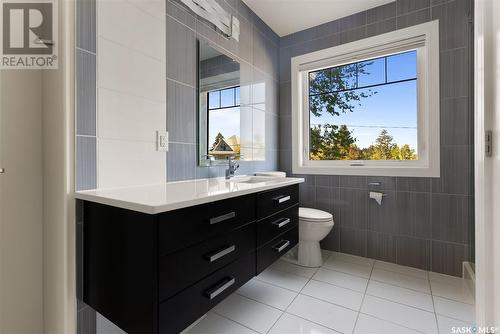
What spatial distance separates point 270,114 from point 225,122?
2.79ft

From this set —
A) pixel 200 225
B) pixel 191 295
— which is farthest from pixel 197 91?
pixel 191 295

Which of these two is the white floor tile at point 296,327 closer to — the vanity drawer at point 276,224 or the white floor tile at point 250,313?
the white floor tile at point 250,313

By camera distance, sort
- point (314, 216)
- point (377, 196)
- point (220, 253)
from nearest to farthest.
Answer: point (220, 253) → point (314, 216) → point (377, 196)

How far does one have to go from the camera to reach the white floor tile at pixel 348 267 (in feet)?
6.90

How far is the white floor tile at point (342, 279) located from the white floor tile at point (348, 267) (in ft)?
0.24

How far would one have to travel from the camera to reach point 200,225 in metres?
1.05

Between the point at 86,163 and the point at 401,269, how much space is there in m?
2.56

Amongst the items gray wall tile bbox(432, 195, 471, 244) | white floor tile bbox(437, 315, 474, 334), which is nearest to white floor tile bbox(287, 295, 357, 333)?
white floor tile bbox(437, 315, 474, 334)

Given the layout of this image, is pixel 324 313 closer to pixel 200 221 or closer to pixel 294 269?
pixel 294 269

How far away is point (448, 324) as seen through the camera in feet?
4.70

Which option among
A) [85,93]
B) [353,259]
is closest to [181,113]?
[85,93]

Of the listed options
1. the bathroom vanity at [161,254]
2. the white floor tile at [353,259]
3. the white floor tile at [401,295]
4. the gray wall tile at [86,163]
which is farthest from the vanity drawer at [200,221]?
the white floor tile at [353,259]

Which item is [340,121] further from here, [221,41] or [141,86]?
[141,86]

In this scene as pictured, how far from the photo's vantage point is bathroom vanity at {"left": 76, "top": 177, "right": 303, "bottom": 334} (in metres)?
0.89
